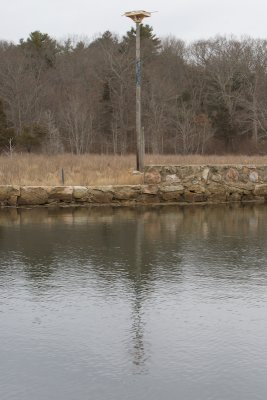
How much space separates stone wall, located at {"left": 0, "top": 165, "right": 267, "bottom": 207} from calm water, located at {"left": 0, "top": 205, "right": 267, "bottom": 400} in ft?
17.7

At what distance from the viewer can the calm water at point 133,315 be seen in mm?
4773

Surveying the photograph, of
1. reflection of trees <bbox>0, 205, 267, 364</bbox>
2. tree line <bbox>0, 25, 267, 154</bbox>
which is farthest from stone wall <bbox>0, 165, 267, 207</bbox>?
tree line <bbox>0, 25, 267, 154</bbox>

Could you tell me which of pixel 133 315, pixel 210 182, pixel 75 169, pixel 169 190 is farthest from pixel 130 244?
pixel 75 169

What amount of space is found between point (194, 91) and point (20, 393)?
5433cm

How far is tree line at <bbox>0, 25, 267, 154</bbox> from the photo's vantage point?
4706 centimetres

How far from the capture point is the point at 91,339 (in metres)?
5.75

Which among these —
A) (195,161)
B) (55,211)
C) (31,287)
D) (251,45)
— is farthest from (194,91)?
(31,287)

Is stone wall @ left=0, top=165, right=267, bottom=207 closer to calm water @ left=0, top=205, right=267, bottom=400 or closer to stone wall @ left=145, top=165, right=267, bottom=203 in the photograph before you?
stone wall @ left=145, top=165, right=267, bottom=203

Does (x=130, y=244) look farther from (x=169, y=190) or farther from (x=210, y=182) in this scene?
(x=210, y=182)

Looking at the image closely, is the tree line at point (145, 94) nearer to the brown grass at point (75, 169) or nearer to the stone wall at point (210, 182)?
the brown grass at point (75, 169)

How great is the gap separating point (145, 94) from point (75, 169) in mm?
30650

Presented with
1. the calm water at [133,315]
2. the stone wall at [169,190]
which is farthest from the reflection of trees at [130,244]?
the stone wall at [169,190]

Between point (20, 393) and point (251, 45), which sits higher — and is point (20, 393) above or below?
below

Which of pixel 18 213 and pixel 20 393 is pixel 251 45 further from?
pixel 20 393
